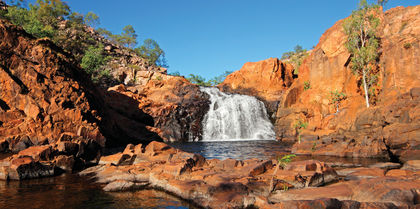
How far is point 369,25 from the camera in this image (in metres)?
33.5

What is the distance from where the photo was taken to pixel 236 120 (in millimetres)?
40781

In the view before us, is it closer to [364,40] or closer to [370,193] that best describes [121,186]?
[370,193]

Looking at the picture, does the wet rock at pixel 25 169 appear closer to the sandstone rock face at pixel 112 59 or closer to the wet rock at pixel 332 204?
the wet rock at pixel 332 204

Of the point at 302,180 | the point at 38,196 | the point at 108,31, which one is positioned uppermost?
the point at 108,31

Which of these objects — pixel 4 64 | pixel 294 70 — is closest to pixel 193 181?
pixel 4 64

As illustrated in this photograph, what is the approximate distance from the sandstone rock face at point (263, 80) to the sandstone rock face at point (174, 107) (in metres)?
11.0

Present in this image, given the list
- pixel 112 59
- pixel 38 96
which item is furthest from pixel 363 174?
pixel 112 59

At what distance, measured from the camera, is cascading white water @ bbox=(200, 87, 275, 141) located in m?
39.5

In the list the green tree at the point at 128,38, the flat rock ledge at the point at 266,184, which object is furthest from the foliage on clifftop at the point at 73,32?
the flat rock ledge at the point at 266,184

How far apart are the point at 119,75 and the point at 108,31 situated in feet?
145

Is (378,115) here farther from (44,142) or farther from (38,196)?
(44,142)

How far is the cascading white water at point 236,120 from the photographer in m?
39.5

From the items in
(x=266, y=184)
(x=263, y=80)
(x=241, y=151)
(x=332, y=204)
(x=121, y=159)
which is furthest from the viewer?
(x=263, y=80)

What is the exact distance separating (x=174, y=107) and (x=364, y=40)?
2725 cm
